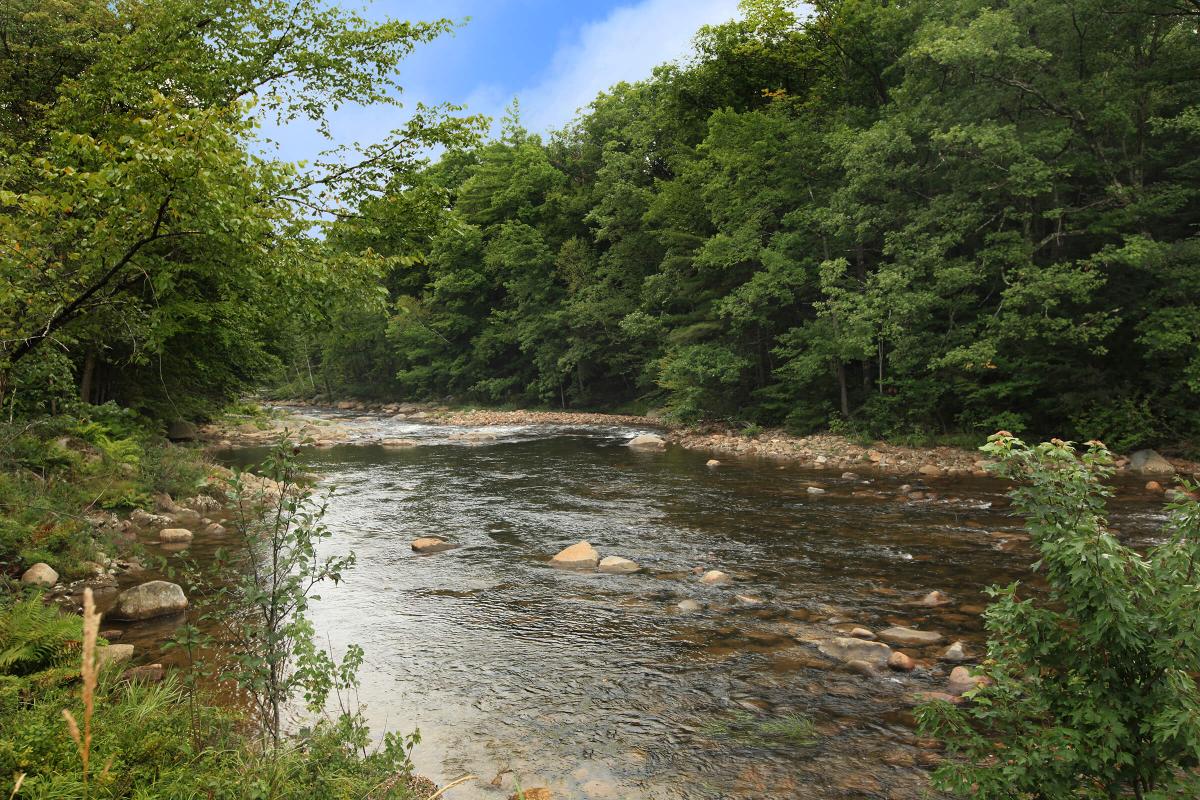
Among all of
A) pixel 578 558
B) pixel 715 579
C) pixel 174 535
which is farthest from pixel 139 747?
pixel 174 535

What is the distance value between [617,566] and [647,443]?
46.1ft

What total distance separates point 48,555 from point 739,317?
1979 cm

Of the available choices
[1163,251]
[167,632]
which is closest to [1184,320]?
[1163,251]

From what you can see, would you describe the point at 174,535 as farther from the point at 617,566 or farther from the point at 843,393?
the point at 843,393

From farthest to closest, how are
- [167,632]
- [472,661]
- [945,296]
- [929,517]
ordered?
[945,296]
[929,517]
[167,632]
[472,661]

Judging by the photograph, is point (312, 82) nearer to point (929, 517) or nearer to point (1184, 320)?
point (929, 517)

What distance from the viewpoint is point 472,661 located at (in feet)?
21.2

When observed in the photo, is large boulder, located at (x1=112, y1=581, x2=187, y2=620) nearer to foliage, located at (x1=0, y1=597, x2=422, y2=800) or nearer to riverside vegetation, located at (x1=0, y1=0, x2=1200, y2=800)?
riverside vegetation, located at (x1=0, y1=0, x2=1200, y2=800)

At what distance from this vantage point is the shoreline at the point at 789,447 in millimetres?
14906

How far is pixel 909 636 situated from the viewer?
21.8 feet

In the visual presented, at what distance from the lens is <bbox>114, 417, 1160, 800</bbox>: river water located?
15.3 feet

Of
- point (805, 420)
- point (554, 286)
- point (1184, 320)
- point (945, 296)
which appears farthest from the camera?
point (554, 286)

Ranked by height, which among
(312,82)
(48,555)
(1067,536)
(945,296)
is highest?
(312,82)

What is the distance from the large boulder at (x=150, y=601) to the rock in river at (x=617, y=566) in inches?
206
